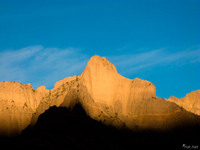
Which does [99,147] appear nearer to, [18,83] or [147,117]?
[147,117]

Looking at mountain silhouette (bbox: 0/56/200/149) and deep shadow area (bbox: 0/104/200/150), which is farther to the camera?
mountain silhouette (bbox: 0/56/200/149)

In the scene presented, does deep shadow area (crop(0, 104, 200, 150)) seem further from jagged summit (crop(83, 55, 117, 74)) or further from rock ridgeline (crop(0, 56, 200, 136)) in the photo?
jagged summit (crop(83, 55, 117, 74))

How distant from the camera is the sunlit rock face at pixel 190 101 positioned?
16025cm

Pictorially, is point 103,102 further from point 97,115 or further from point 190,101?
point 190,101

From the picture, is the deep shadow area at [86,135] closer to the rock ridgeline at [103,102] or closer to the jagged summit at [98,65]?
the rock ridgeline at [103,102]

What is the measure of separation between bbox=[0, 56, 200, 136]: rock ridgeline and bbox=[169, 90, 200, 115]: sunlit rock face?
1055 inches

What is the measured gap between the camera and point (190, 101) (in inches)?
6491

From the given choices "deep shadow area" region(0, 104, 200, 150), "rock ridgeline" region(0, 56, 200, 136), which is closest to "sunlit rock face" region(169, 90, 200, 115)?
"rock ridgeline" region(0, 56, 200, 136)

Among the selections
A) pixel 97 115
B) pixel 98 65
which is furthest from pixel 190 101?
pixel 97 115

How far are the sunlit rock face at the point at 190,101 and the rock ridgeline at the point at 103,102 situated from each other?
1055 inches

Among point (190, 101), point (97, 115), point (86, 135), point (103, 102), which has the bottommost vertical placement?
point (86, 135)

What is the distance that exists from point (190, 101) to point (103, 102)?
4401 cm

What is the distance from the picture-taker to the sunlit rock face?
526ft

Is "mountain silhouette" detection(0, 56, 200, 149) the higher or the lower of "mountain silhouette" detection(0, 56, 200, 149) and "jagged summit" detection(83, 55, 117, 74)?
the lower
